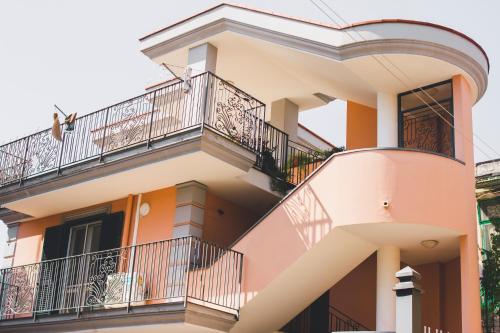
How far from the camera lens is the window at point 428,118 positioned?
16.0 metres

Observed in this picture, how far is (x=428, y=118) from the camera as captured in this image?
1661cm

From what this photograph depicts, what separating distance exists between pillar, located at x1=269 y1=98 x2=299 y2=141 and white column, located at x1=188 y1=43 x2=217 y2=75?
2.83 m

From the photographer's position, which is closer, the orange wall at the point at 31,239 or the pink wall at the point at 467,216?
the pink wall at the point at 467,216

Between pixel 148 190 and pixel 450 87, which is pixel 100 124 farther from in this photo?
pixel 450 87

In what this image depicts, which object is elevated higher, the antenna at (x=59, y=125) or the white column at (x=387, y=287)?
the antenna at (x=59, y=125)

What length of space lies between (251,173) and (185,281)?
264 cm

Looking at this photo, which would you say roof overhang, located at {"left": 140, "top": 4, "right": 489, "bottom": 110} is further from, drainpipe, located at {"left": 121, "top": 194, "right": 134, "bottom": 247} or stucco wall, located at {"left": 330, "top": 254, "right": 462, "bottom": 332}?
stucco wall, located at {"left": 330, "top": 254, "right": 462, "bottom": 332}

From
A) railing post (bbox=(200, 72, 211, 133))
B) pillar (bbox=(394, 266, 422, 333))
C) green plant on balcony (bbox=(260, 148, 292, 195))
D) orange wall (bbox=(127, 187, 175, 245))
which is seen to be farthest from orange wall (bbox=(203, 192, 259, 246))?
pillar (bbox=(394, 266, 422, 333))

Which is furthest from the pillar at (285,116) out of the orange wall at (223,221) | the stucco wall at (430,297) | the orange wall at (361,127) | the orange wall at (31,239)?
the orange wall at (31,239)

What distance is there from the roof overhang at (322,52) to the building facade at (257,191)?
39 millimetres

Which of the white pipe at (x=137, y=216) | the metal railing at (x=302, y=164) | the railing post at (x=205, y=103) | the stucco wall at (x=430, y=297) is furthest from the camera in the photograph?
the metal railing at (x=302, y=164)

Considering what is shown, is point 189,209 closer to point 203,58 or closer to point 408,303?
point 203,58

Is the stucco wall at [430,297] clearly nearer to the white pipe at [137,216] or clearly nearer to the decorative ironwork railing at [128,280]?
→ the decorative ironwork railing at [128,280]

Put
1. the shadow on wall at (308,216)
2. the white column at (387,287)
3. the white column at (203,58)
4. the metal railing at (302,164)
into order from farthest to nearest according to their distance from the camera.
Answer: the metal railing at (302,164) → the white column at (203,58) → the white column at (387,287) → the shadow on wall at (308,216)
